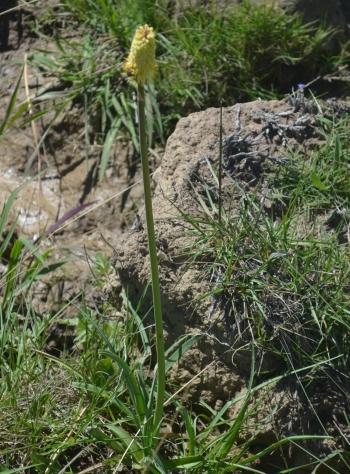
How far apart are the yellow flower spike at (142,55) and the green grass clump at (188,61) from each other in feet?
6.03

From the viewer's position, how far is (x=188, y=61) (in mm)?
3848

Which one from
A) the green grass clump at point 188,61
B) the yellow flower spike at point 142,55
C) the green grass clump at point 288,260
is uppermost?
the yellow flower spike at point 142,55

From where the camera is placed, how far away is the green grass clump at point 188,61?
377 centimetres

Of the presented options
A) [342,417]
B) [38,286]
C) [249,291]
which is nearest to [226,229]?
[249,291]

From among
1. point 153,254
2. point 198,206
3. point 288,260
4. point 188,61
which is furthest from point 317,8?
point 153,254

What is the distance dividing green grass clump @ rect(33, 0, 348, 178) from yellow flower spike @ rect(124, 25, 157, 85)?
1.84 metres

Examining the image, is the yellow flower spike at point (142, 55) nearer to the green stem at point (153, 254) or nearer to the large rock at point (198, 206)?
the green stem at point (153, 254)

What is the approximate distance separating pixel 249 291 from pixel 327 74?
152 centimetres

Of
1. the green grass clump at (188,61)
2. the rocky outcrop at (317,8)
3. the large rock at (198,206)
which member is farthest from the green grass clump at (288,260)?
the rocky outcrop at (317,8)

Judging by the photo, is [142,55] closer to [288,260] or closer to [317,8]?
[288,260]

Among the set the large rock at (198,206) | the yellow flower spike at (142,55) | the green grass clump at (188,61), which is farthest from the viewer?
the green grass clump at (188,61)

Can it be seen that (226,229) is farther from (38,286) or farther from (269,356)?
(38,286)

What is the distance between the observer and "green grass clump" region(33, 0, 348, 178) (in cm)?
377

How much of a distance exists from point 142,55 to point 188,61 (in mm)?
2022
